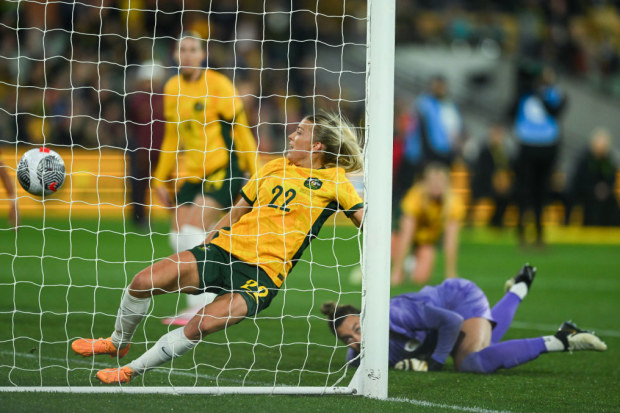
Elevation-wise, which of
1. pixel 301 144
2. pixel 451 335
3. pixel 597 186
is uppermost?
pixel 301 144

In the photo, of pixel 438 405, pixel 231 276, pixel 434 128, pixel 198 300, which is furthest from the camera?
pixel 434 128

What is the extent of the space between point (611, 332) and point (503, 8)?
735 inches

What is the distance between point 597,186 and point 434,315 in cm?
1395

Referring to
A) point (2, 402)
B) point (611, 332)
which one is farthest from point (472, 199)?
point (2, 402)

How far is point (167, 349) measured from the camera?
4629 mm

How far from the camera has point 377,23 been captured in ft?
15.1

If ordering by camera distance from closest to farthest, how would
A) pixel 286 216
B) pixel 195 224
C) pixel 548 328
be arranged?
pixel 286 216 → pixel 195 224 → pixel 548 328

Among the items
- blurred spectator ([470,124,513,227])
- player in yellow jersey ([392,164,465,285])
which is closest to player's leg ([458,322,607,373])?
player in yellow jersey ([392,164,465,285])

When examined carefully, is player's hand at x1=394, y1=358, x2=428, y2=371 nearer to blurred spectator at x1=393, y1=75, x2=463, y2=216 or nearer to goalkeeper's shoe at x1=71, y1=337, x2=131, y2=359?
goalkeeper's shoe at x1=71, y1=337, x2=131, y2=359

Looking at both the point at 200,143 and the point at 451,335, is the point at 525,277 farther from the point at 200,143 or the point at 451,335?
the point at 200,143

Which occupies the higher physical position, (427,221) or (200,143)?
(200,143)

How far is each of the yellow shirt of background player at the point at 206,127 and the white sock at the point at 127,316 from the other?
217 centimetres

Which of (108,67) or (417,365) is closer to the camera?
(417,365)

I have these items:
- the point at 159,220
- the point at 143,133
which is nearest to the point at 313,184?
the point at 143,133
